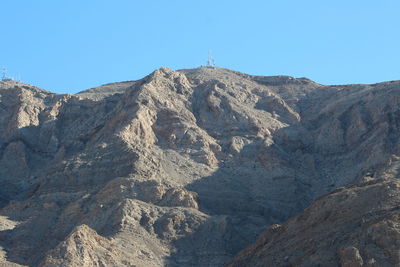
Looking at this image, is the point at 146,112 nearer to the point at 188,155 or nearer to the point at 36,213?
the point at 188,155

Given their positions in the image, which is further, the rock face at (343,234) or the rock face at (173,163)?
the rock face at (173,163)

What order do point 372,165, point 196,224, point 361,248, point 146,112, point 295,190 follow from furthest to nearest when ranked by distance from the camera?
1. point 146,112
2. point 295,190
3. point 372,165
4. point 196,224
5. point 361,248

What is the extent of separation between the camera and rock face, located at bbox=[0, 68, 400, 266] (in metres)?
73.5

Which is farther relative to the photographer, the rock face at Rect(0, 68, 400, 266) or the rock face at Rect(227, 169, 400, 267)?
the rock face at Rect(0, 68, 400, 266)

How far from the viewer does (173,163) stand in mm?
86875

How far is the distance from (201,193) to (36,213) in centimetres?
1404

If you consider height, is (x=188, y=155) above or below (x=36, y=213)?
above

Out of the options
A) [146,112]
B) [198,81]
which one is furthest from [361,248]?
[198,81]

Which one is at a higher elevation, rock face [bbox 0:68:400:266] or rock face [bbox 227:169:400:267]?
rock face [bbox 0:68:400:266]

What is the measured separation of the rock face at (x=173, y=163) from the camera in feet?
241

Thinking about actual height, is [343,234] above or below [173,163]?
below

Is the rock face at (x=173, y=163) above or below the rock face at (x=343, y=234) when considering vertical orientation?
above

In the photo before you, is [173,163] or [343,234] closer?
[343,234]

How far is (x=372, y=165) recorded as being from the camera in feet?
264
